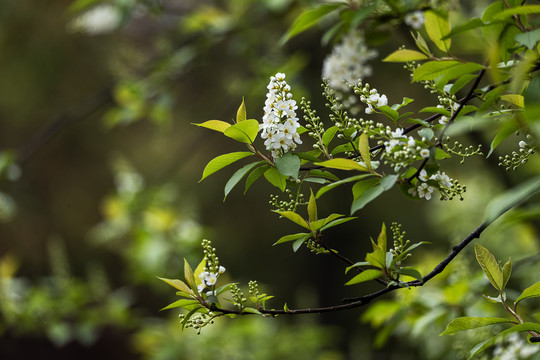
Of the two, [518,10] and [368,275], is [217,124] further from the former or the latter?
[518,10]

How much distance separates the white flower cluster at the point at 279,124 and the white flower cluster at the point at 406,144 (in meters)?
0.12

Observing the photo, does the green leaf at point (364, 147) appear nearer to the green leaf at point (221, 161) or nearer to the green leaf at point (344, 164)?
the green leaf at point (344, 164)

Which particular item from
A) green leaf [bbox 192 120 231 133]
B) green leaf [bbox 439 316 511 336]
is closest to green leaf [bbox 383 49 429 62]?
green leaf [bbox 192 120 231 133]

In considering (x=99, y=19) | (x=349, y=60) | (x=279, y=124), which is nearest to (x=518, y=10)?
(x=279, y=124)

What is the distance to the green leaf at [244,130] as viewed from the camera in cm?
70

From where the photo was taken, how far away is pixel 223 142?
4.28m

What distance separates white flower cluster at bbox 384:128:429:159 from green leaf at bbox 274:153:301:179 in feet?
0.38

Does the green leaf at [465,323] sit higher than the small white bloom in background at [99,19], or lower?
lower

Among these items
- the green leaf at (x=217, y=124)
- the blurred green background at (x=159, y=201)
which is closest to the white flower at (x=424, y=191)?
the green leaf at (x=217, y=124)

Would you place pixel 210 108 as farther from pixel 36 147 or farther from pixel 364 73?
pixel 364 73

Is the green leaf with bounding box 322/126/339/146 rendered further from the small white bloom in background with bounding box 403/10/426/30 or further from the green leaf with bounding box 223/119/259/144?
the small white bloom in background with bounding box 403/10/426/30

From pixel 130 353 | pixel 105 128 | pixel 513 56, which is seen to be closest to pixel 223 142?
pixel 105 128

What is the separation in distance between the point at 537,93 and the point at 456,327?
35 centimetres

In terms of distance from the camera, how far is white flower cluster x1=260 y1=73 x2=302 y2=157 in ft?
2.33
